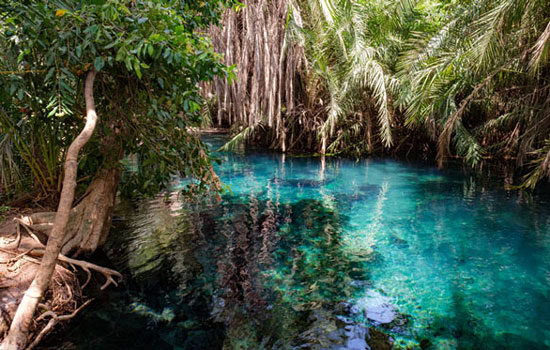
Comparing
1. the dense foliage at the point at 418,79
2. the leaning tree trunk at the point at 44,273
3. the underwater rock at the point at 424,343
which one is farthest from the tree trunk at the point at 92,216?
the dense foliage at the point at 418,79

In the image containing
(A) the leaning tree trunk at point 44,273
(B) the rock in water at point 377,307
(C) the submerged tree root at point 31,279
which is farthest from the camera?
(B) the rock in water at point 377,307

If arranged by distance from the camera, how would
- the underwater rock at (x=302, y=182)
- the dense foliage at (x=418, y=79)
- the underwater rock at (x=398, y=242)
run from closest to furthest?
the underwater rock at (x=398, y=242) < the dense foliage at (x=418, y=79) < the underwater rock at (x=302, y=182)

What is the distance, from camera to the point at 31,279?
3.45m

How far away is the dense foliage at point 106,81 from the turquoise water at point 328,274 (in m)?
1.24

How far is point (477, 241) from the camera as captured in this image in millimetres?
5516

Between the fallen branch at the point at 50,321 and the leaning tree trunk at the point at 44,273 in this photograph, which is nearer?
the leaning tree trunk at the point at 44,273

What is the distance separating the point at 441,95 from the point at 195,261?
20.9 ft

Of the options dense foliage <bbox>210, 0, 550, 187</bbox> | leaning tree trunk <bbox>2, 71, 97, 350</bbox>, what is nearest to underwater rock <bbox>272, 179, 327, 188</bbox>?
dense foliage <bbox>210, 0, 550, 187</bbox>

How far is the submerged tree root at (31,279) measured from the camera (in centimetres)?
306

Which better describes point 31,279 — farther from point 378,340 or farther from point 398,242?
point 398,242

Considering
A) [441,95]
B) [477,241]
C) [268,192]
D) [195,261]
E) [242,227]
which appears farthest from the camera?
[268,192]

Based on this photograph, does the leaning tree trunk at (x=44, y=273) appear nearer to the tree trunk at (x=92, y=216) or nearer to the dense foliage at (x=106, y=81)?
the dense foliage at (x=106, y=81)

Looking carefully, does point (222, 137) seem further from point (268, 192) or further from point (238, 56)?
point (268, 192)

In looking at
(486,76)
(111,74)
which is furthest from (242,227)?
(486,76)
